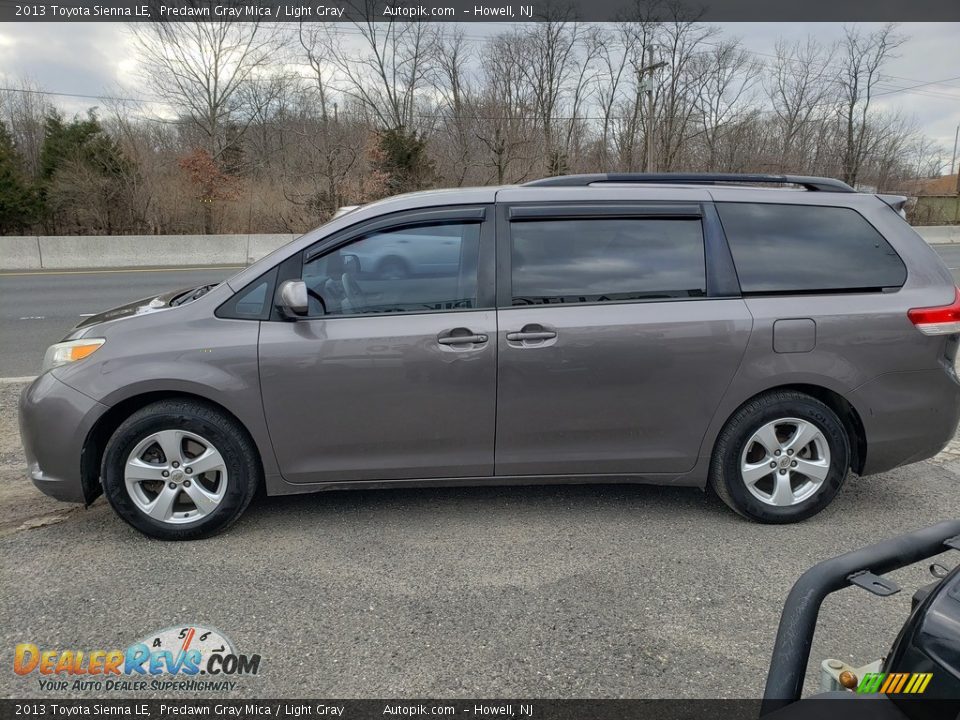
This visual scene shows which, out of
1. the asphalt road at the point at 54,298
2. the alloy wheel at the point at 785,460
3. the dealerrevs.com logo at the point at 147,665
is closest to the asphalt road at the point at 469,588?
the dealerrevs.com logo at the point at 147,665

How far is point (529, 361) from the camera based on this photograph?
350 cm

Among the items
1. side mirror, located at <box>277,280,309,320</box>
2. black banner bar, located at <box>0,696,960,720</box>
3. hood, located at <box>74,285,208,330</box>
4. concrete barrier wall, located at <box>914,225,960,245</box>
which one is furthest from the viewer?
concrete barrier wall, located at <box>914,225,960,245</box>

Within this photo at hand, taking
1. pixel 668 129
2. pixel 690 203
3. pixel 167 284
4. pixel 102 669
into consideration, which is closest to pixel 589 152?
pixel 668 129

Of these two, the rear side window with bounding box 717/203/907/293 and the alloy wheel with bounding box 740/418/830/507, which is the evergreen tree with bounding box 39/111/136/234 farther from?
the alloy wheel with bounding box 740/418/830/507

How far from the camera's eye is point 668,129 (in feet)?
115

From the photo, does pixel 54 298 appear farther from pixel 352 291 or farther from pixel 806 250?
pixel 806 250

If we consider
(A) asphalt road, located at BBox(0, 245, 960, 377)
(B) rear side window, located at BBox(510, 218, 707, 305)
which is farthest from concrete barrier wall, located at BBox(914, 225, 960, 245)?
(B) rear side window, located at BBox(510, 218, 707, 305)

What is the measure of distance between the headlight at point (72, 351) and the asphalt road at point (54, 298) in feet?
13.2

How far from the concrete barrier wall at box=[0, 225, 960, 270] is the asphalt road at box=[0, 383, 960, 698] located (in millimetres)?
17992

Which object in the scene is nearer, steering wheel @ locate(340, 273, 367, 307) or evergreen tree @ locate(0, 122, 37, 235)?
steering wheel @ locate(340, 273, 367, 307)

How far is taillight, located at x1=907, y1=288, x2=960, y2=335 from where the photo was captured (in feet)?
12.0

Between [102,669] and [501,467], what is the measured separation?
6.50ft

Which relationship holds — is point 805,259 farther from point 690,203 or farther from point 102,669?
point 102,669

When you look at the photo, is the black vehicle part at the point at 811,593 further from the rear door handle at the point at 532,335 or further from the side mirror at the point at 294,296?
the side mirror at the point at 294,296
